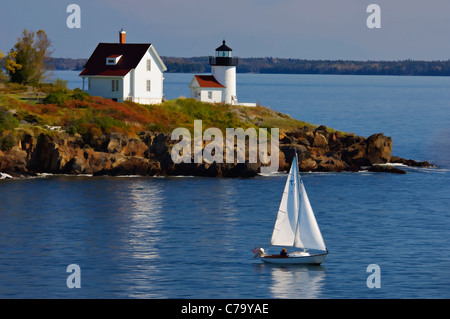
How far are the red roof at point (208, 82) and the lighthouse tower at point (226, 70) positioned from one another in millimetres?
496

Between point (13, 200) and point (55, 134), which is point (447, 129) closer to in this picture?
point (55, 134)

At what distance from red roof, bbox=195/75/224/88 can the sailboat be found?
2090 inches

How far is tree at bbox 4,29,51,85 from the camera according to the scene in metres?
101

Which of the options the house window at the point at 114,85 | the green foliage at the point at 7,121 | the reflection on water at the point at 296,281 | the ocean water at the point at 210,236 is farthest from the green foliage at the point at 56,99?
the reflection on water at the point at 296,281

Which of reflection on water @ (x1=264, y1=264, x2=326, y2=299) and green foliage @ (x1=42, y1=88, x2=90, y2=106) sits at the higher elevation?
green foliage @ (x1=42, y1=88, x2=90, y2=106)

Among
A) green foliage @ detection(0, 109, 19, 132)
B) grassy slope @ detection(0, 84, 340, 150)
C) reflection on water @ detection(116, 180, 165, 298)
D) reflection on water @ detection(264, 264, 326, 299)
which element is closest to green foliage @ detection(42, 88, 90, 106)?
grassy slope @ detection(0, 84, 340, 150)

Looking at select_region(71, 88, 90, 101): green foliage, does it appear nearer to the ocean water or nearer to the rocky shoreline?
the rocky shoreline

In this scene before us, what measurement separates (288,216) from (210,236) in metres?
7.73

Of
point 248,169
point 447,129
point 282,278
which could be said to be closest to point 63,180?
point 248,169

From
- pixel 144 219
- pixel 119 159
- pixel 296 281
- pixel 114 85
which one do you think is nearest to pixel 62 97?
pixel 114 85

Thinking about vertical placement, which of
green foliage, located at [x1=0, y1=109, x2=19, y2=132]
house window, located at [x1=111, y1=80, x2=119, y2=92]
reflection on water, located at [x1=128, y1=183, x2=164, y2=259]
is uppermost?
house window, located at [x1=111, y1=80, x2=119, y2=92]

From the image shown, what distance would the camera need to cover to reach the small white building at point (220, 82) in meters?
102

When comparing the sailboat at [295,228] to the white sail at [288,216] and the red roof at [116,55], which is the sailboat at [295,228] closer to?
the white sail at [288,216]
